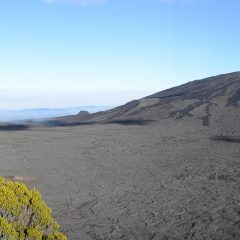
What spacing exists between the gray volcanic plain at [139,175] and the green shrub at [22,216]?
3.48m

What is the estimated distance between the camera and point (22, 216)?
6621mm

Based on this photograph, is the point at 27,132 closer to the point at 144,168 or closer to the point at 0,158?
the point at 0,158

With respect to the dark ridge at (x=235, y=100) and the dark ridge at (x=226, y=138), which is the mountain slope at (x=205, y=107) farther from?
the dark ridge at (x=226, y=138)

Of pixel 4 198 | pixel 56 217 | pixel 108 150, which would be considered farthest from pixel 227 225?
pixel 108 150

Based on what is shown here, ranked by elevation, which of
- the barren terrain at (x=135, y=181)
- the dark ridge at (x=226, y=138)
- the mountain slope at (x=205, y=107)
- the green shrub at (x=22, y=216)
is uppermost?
the mountain slope at (x=205, y=107)

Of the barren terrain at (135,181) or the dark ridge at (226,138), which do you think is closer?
the barren terrain at (135,181)

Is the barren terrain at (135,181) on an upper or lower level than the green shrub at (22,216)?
lower

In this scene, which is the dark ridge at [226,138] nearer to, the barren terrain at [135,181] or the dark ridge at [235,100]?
the barren terrain at [135,181]

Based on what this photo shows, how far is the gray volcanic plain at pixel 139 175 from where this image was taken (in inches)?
431

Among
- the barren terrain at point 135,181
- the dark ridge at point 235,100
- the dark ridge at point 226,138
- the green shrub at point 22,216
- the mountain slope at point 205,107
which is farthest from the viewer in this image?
the dark ridge at point 235,100

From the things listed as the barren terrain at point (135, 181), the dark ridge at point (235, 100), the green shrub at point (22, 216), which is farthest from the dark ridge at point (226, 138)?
the green shrub at point (22, 216)

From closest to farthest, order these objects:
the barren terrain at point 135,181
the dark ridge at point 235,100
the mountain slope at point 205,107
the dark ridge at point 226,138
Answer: the barren terrain at point 135,181 < the dark ridge at point 226,138 < the mountain slope at point 205,107 < the dark ridge at point 235,100

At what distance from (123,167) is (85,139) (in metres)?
9.54

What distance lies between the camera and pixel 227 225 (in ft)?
35.6
